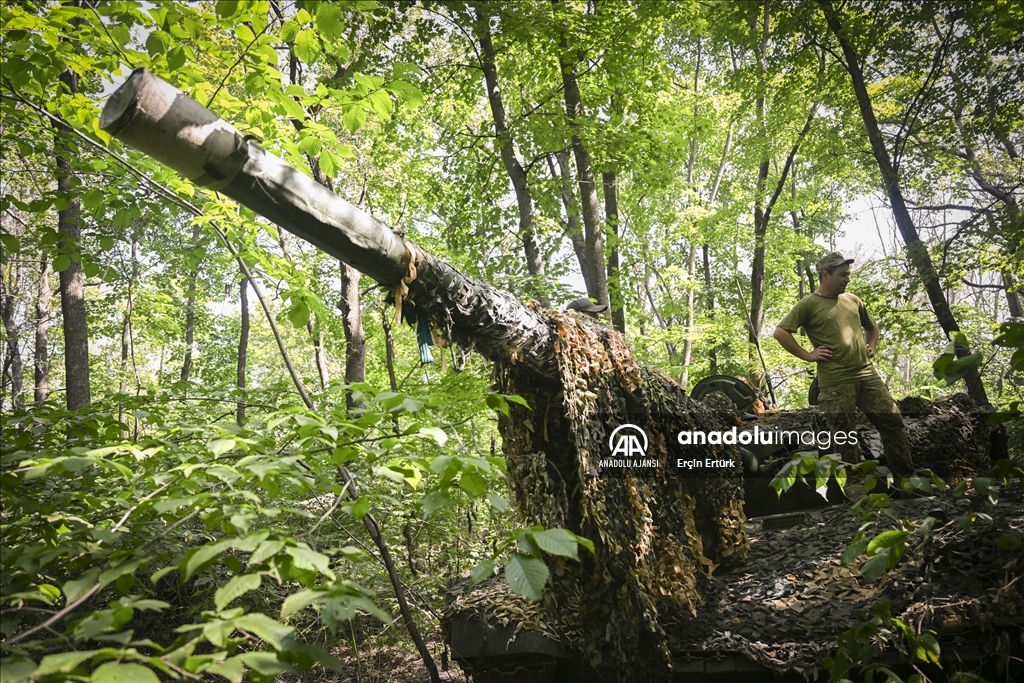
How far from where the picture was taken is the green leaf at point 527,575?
1766mm

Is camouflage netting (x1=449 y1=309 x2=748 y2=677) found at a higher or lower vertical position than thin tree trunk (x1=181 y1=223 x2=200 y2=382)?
lower

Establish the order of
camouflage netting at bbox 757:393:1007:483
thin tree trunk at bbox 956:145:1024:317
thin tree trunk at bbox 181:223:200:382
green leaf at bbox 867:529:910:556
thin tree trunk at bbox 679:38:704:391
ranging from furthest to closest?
thin tree trunk at bbox 181:223:200:382 → thin tree trunk at bbox 679:38:704:391 → thin tree trunk at bbox 956:145:1024:317 → camouflage netting at bbox 757:393:1007:483 → green leaf at bbox 867:529:910:556

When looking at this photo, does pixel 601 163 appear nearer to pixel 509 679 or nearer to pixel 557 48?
pixel 557 48

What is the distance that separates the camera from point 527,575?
181cm

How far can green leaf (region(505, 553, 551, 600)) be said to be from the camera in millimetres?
1766

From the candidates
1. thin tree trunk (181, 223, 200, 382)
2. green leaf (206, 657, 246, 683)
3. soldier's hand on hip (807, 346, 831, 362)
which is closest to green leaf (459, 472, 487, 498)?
green leaf (206, 657, 246, 683)

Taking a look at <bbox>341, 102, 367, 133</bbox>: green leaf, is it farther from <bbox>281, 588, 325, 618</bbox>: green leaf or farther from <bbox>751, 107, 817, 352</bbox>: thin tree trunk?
<bbox>751, 107, 817, 352</bbox>: thin tree trunk

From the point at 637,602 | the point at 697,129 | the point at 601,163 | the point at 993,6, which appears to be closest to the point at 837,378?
the point at 637,602

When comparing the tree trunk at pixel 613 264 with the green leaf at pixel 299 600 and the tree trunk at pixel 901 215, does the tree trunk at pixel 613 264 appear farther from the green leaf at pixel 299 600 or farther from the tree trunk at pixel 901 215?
the green leaf at pixel 299 600

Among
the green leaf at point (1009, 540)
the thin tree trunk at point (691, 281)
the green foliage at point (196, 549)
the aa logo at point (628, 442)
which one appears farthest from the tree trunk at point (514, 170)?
the green leaf at point (1009, 540)

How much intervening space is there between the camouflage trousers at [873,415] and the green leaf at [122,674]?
5.34 m

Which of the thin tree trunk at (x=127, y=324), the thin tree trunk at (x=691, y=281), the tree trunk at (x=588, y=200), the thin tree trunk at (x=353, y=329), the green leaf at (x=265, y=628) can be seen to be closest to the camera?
the green leaf at (x=265, y=628)

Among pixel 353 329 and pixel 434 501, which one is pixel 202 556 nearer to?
pixel 434 501

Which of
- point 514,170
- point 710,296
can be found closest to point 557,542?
point 514,170
